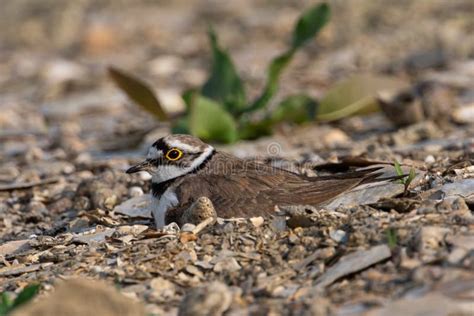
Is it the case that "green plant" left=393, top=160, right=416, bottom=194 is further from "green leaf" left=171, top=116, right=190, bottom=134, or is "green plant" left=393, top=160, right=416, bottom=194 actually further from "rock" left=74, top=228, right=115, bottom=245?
"green leaf" left=171, top=116, right=190, bottom=134

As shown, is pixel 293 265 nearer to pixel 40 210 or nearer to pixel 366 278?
pixel 366 278

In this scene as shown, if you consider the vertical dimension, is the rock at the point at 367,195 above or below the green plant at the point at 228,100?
below

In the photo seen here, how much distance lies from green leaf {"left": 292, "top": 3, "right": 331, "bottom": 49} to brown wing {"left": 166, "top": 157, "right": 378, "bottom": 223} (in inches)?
97.4

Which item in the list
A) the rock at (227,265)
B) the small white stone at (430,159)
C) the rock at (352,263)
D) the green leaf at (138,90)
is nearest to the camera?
the rock at (352,263)

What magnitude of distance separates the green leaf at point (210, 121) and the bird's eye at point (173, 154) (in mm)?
1769

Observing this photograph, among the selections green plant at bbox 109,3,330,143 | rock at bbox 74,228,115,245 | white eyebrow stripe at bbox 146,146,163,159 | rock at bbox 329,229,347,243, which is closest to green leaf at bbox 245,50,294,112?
green plant at bbox 109,3,330,143

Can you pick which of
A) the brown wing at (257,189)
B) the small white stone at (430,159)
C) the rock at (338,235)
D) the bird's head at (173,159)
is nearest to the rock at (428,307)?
the rock at (338,235)

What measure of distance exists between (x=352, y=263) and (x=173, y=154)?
2.03 m

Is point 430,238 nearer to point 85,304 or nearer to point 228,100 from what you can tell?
point 85,304

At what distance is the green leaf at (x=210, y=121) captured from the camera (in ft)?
24.7

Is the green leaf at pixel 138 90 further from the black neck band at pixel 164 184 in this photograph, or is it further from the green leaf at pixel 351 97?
the black neck band at pixel 164 184

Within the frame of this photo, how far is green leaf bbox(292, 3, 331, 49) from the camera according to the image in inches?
299

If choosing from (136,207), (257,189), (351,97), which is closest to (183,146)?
(136,207)

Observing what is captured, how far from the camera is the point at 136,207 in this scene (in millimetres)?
5867
